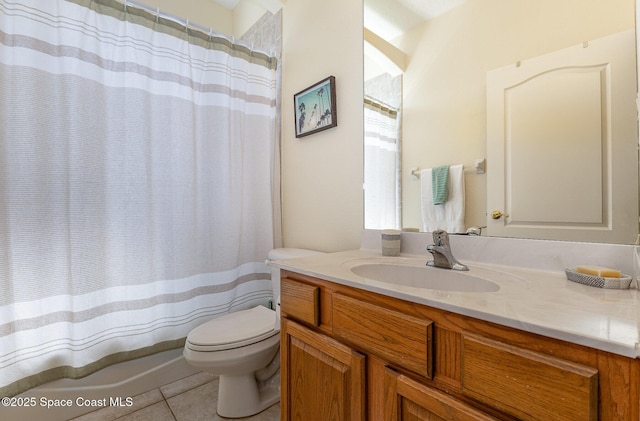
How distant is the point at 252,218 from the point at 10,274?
1.08 metres

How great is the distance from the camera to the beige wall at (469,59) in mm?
830

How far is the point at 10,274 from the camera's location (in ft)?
3.77

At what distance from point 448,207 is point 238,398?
51.5 inches

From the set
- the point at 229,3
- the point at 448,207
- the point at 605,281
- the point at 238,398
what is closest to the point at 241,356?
the point at 238,398

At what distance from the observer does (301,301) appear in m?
0.91

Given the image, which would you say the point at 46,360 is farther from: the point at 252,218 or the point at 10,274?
the point at 252,218

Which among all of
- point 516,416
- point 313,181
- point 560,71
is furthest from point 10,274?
point 560,71

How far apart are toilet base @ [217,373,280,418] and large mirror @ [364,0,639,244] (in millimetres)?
1002

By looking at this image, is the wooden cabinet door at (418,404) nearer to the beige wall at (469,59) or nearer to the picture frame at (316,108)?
the beige wall at (469,59)

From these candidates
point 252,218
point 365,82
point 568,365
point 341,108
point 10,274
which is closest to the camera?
point 568,365

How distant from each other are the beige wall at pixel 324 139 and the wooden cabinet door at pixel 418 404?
0.80 meters

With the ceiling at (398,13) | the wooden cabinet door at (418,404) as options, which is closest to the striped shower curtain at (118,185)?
the ceiling at (398,13)

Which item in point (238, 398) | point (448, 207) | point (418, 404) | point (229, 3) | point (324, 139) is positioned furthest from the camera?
point (229, 3)

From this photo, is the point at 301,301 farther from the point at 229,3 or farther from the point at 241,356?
the point at 229,3
